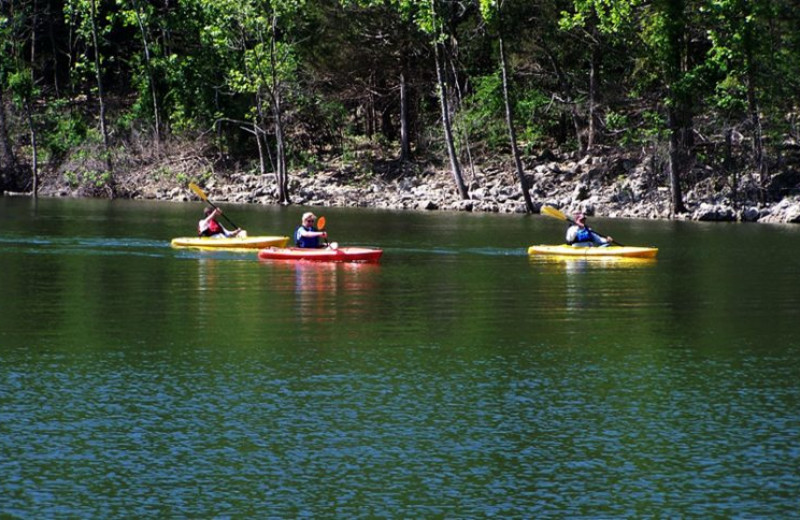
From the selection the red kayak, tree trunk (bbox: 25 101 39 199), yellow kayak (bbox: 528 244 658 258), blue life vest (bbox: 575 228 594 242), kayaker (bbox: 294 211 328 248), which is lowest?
yellow kayak (bbox: 528 244 658 258)

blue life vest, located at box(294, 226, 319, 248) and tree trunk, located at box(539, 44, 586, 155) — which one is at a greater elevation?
tree trunk, located at box(539, 44, 586, 155)

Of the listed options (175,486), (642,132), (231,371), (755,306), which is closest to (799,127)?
(642,132)

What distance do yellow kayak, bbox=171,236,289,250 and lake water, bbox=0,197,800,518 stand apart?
442 centimetres

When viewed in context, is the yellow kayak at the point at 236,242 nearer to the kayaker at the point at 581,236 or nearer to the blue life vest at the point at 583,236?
the kayaker at the point at 581,236

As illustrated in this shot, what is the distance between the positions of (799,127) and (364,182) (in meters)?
20.6

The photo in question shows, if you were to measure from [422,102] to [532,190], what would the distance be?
32.8 ft

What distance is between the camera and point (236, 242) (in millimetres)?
36125

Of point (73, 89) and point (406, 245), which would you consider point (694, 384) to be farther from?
point (73, 89)

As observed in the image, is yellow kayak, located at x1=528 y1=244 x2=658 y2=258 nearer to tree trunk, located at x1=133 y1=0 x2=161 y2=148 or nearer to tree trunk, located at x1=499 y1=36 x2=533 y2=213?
tree trunk, located at x1=499 y1=36 x2=533 y2=213

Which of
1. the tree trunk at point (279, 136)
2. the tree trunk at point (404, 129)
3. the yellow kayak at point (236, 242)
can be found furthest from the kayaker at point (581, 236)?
the tree trunk at point (404, 129)

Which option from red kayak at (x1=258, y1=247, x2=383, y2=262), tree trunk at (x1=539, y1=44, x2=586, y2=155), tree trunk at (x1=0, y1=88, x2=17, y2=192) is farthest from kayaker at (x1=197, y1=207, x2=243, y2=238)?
tree trunk at (x1=0, y1=88, x2=17, y2=192)

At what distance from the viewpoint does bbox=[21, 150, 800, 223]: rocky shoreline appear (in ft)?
169

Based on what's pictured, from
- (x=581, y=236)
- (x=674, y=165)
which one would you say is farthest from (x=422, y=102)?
(x=581, y=236)

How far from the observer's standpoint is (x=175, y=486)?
1259 centimetres
